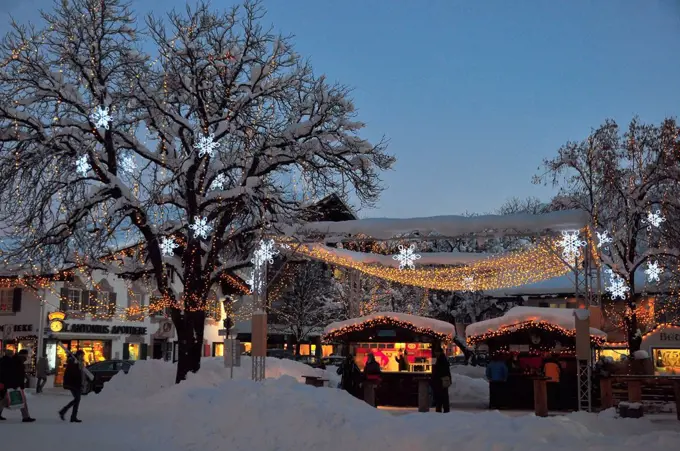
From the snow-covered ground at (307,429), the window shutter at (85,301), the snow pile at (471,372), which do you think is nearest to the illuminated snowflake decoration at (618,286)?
the snow pile at (471,372)

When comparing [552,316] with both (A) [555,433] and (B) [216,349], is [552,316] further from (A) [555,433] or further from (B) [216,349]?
(B) [216,349]

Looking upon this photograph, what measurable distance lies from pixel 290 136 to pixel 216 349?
33.8m

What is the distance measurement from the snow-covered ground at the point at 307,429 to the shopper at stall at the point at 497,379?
5765 millimetres

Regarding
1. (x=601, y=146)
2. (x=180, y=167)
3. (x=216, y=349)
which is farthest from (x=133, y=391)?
(x=216, y=349)

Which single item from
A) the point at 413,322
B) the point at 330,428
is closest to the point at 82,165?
the point at 413,322

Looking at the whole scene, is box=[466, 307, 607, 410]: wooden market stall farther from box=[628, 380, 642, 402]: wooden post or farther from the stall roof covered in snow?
the stall roof covered in snow

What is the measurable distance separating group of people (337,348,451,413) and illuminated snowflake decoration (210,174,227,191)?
6644 mm

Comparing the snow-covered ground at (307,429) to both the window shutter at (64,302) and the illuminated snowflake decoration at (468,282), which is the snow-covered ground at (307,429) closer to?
the illuminated snowflake decoration at (468,282)

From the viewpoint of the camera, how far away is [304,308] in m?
56.6

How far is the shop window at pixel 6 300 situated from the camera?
38031mm

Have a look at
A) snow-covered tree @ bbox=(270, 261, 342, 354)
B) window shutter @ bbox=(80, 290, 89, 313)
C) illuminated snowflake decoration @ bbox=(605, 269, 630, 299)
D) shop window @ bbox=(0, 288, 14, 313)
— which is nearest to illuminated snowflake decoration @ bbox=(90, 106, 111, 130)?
illuminated snowflake decoration @ bbox=(605, 269, 630, 299)

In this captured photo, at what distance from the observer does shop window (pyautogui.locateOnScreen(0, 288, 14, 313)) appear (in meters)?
38.0

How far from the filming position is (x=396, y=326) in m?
23.3

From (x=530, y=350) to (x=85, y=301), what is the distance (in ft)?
85.8
